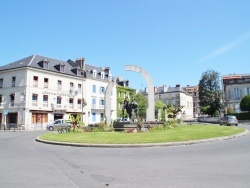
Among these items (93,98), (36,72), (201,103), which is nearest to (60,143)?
(36,72)

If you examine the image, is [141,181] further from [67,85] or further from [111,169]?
[67,85]

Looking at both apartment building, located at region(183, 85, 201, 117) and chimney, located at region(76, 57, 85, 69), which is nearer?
chimney, located at region(76, 57, 85, 69)

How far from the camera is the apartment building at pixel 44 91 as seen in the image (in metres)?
44.3

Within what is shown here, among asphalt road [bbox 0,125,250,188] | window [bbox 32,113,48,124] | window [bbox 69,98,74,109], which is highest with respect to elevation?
window [bbox 69,98,74,109]

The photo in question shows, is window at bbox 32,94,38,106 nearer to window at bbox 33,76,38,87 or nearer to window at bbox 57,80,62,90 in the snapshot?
window at bbox 33,76,38,87

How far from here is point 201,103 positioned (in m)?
70.8

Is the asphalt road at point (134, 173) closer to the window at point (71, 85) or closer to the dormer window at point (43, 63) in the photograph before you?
the dormer window at point (43, 63)

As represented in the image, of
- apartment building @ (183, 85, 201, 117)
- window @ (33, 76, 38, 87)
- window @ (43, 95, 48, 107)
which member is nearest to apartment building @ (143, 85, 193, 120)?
apartment building @ (183, 85, 201, 117)

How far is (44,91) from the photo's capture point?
4716cm

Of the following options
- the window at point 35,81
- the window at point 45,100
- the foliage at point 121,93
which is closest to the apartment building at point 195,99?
the foliage at point 121,93

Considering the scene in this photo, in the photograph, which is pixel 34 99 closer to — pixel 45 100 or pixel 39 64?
pixel 45 100

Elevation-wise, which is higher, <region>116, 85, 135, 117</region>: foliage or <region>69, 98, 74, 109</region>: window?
<region>116, 85, 135, 117</region>: foliage

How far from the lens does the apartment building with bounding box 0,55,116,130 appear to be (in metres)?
44.3

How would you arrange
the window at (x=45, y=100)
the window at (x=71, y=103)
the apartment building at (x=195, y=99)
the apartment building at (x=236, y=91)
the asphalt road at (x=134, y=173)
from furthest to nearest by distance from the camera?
the apartment building at (x=195, y=99) < the apartment building at (x=236, y=91) < the window at (x=71, y=103) < the window at (x=45, y=100) < the asphalt road at (x=134, y=173)
